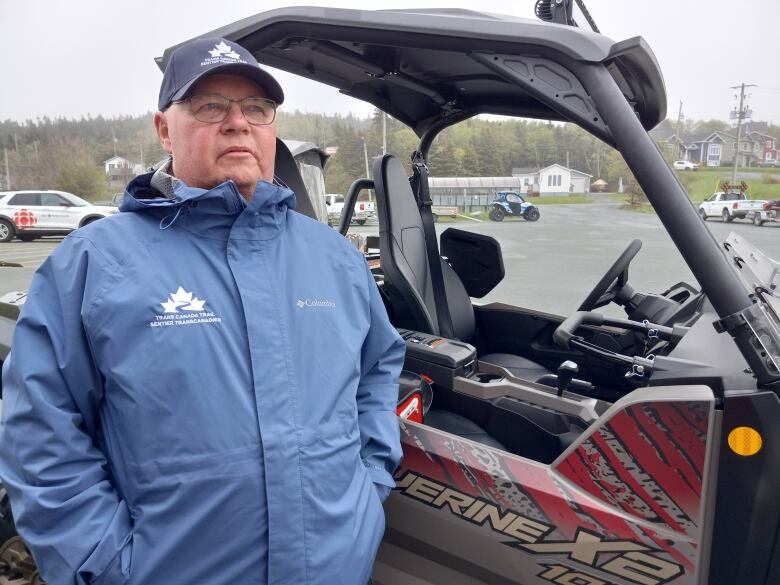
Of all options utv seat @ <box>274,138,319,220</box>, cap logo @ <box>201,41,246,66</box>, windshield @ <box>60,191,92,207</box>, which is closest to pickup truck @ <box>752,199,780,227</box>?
utv seat @ <box>274,138,319,220</box>

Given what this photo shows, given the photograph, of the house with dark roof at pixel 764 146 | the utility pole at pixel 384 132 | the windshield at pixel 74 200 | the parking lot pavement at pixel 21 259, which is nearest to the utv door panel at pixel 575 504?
the utility pole at pixel 384 132

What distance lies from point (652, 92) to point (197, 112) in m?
1.27

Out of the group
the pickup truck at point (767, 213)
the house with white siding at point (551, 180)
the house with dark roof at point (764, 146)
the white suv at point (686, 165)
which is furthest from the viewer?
the house with dark roof at point (764, 146)

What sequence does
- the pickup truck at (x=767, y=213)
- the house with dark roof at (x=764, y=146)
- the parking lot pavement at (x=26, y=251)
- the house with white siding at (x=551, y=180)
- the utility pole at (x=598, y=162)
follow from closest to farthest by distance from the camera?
1. the utility pole at (x=598, y=162)
2. the house with white siding at (x=551, y=180)
3. the pickup truck at (x=767, y=213)
4. the house with dark roof at (x=764, y=146)
5. the parking lot pavement at (x=26, y=251)

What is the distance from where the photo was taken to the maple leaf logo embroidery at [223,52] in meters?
1.31

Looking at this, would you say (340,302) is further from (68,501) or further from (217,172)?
(68,501)

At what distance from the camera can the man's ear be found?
54.5 inches

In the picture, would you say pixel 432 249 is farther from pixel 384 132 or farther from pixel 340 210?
pixel 384 132

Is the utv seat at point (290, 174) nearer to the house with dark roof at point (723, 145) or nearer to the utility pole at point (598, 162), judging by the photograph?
the utility pole at point (598, 162)

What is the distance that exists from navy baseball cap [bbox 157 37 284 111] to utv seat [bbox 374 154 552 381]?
1214 mm

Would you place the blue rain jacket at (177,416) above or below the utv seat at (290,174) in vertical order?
below

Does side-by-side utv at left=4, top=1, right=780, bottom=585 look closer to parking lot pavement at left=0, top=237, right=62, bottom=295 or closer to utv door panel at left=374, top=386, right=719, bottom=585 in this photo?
utv door panel at left=374, top=386, right=719, bottom=585

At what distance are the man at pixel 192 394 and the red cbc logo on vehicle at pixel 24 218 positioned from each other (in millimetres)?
18467

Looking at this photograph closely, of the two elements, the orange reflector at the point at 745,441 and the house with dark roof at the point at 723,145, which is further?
the house with dark roof at the point at 723,145
